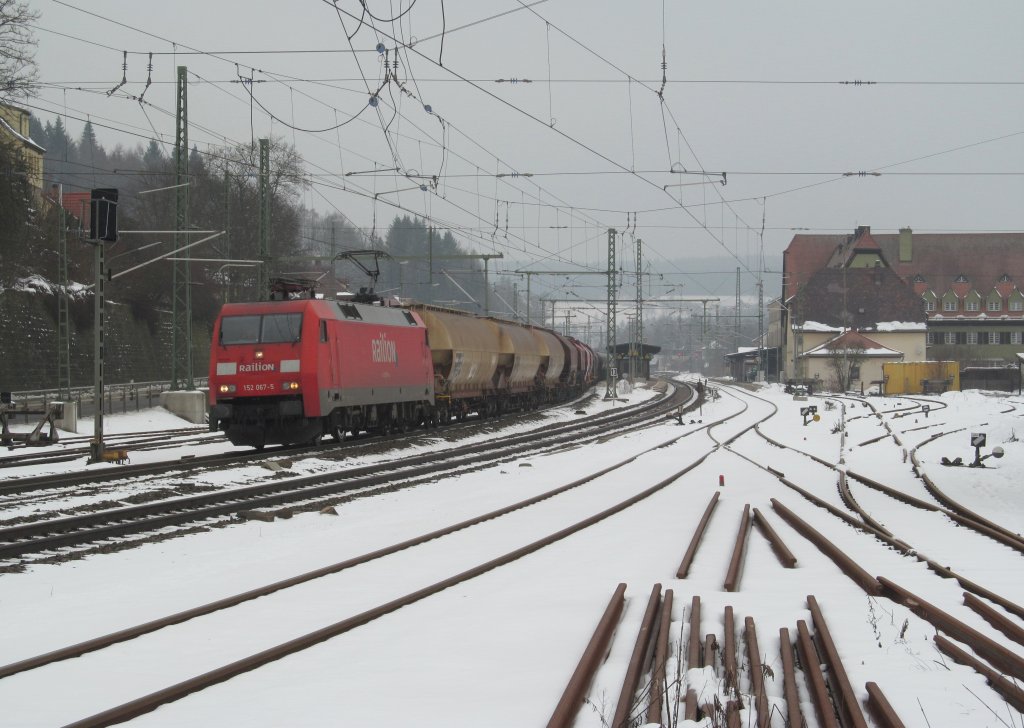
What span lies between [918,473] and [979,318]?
80.3 metres

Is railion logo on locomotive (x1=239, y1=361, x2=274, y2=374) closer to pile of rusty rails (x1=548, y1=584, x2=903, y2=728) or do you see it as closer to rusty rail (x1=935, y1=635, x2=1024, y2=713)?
pile of rusty rails (x1=548, y1=584, x2=903, y2=728)

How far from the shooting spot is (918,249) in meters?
97.2

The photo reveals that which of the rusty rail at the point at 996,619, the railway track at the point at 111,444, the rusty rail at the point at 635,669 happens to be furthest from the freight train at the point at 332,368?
the rusty rail at the point at 996,619

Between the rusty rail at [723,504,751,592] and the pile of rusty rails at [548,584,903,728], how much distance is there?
128cm

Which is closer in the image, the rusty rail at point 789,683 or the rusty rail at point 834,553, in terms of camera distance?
the rusty rail at point 789,683

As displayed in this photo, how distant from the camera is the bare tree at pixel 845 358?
228 feet

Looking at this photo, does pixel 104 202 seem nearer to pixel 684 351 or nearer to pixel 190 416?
pixel 190 416

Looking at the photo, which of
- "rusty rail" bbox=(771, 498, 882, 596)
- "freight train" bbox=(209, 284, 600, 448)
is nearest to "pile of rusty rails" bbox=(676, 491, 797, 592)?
"rusty rail" bbox=(771, 498, 882, 596)

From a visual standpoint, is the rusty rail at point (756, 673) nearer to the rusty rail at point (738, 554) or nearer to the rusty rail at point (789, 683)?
the rusty rail at point (789, 683)

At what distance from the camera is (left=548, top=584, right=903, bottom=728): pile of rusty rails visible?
5180 millimetres

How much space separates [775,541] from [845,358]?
61786mm

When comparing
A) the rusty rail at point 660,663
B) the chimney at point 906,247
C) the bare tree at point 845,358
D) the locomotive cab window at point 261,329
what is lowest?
the rusty rail at point 660,663

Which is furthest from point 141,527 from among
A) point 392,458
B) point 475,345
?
point 475,345

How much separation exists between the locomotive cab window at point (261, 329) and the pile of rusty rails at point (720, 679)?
15.8 m
